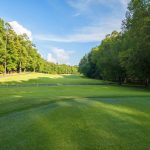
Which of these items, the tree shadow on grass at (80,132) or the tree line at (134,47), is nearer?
the tree shadow on grass at (80,132)

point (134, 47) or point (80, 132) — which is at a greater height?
point (134, 47)

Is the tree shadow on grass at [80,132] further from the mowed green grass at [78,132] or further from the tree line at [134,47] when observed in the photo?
the tree line at [134,47]

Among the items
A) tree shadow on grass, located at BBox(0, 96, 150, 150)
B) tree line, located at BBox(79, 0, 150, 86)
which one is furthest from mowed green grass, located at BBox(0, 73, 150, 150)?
tree line, located at BBox(79, 0, 150, 86)

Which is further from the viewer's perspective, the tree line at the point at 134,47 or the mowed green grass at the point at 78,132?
the tree line at the point at 134,47

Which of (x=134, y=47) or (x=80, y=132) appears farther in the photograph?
(x=134, y=47)

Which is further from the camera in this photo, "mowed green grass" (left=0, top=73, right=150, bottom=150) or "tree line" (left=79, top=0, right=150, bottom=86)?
"tree line" (left=79, top=0, right=150, bottom=86)

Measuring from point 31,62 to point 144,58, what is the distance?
56297 mm

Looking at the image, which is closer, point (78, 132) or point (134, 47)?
point (78, 132)

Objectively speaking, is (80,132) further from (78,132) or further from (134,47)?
(134,47)

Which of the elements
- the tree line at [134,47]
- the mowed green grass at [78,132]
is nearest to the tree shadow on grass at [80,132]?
the mowed green grass at [78,132]

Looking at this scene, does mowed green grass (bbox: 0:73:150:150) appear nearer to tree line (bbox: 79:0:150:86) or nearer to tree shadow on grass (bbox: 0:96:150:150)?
tree shadow on grass (bbox: 0:96:150:150)

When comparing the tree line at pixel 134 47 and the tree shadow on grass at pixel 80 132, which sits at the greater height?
the tree line at pixel 134 47

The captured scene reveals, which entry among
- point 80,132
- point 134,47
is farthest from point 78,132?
point 134,47

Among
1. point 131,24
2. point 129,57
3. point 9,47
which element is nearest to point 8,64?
point 9,47
